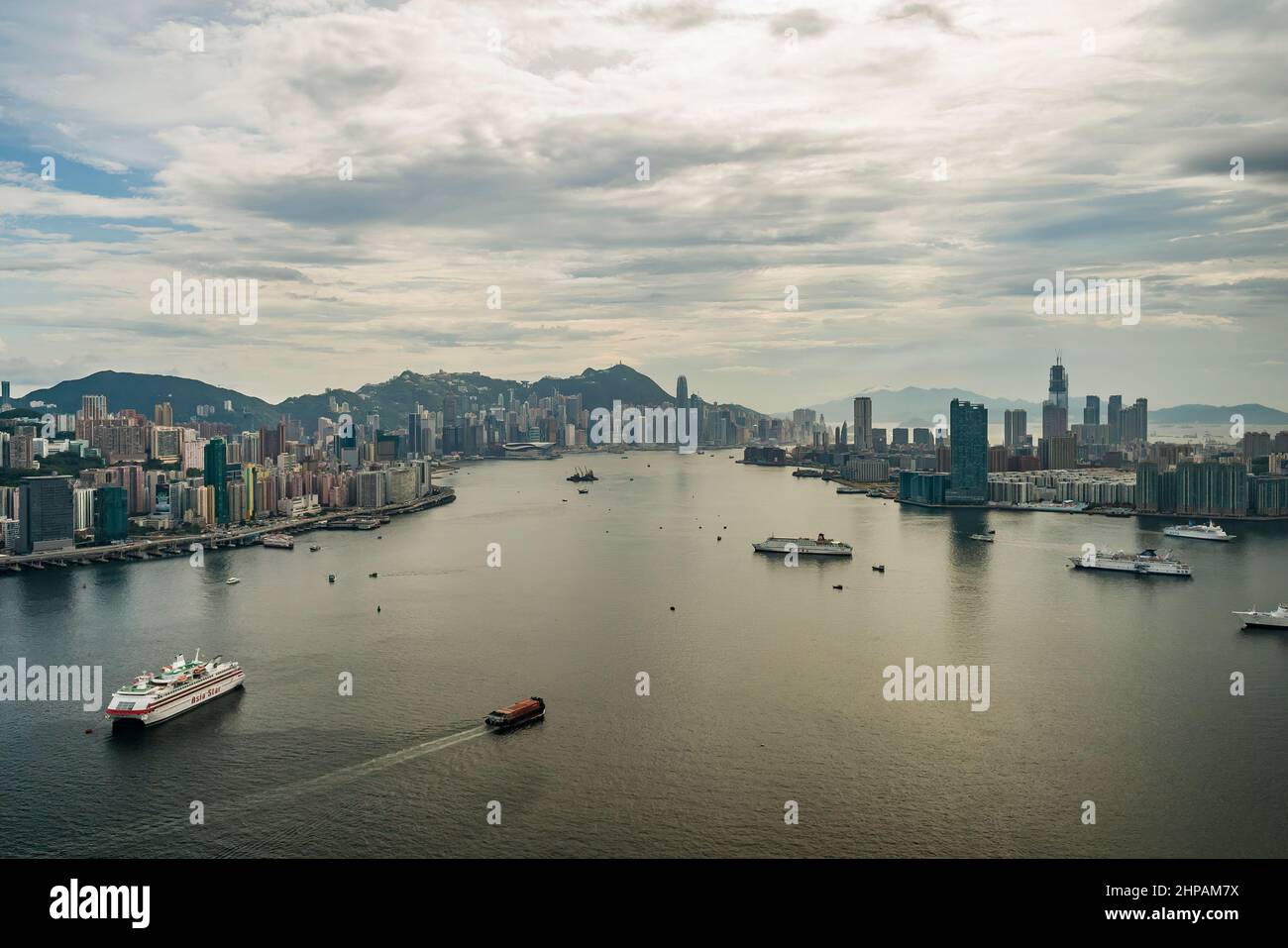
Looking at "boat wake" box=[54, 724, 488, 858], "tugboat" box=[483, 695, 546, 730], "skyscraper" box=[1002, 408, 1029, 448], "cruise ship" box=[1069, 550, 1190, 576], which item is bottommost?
"boat wake" box=[54, 724, 488, 858]

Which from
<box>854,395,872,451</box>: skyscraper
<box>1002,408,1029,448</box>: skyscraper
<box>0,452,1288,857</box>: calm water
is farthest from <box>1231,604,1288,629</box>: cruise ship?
<box>854,395,872,451</box>: skyscraper

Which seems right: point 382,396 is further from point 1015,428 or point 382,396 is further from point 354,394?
point 1015,428

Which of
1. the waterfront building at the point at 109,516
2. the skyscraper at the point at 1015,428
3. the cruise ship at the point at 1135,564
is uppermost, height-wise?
the skyscraper at the point at 1015,428

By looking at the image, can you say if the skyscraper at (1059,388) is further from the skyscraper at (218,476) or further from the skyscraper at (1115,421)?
the skyscraper at (218,476)

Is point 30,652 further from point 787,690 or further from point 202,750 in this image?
point 787,690

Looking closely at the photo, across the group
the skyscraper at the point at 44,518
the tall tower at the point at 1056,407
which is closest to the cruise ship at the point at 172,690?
the skyscraper at the point at 44,518

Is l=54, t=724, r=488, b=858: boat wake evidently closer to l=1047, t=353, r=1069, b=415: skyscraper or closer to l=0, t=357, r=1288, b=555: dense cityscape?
l=0, t=357, r=1288, b=555: dense cityscape
